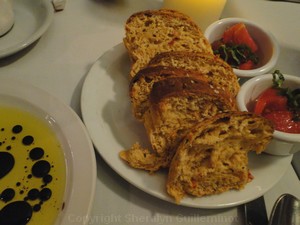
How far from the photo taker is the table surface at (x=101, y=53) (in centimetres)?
98

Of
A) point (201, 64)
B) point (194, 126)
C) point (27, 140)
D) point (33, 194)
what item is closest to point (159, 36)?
point (201, 64)

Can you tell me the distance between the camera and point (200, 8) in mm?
1513

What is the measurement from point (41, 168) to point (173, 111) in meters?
0.44

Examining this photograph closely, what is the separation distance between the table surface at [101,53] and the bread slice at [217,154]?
11 centimetres


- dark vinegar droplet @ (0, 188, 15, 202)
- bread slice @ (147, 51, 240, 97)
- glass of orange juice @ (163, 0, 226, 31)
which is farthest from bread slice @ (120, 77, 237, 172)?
glass of orange juice @ (163, 0, 226, 31)

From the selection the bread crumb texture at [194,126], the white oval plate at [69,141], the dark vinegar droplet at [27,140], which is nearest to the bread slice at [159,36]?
the bread crumb texture at [194,126]

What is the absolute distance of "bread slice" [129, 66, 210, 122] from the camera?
103 cm

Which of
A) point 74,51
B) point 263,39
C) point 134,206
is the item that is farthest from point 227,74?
point 74,51

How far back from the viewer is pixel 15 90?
1121 millimetres

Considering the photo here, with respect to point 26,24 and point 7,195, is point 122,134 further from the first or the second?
point 26,24

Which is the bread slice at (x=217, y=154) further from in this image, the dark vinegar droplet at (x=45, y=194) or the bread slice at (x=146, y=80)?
the dark vinegar droplet at (x=45, y=194)

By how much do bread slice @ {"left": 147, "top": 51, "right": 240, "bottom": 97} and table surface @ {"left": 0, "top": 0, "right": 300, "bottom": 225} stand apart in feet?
1.28

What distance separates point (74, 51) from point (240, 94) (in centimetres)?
80

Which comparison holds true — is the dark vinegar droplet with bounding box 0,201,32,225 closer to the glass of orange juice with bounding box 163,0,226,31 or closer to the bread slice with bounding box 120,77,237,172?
the bread slice with bounding box 120,77,237,172
